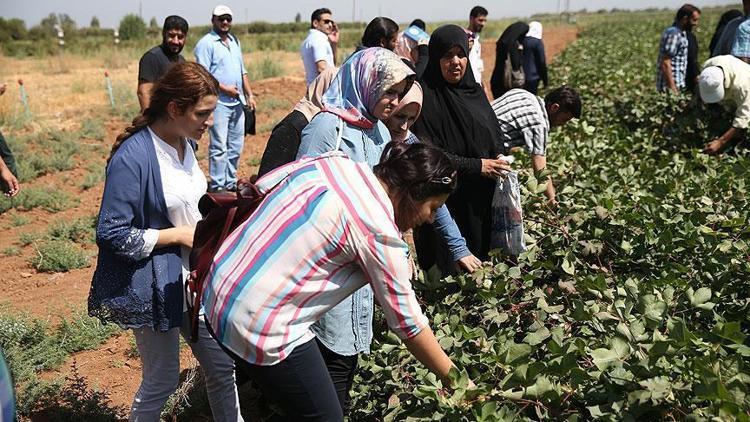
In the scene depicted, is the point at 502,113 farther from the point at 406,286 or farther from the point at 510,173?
the point at 406,286

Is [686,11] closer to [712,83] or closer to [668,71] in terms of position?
[668,71]

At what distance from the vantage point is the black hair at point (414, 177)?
191cm

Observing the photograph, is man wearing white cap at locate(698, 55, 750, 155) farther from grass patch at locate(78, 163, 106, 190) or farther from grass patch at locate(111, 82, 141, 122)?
grass patch at locate(111, 82, 141, 122)

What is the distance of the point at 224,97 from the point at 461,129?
3.31 m

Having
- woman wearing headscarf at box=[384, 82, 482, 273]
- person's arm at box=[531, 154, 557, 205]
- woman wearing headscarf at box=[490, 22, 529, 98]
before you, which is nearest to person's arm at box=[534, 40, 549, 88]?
woman wearing headscarf at box=[490, 22, 529, 98]

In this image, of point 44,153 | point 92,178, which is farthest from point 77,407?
point 44,153

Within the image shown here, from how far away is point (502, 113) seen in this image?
3816mm

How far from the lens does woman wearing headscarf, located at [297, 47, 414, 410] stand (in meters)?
2.49

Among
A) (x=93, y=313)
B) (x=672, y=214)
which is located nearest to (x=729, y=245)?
(x=672, y=214)

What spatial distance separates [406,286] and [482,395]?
44cm

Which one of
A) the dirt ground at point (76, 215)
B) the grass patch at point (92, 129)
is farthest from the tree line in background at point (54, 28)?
the grass patch at point (92, 129)

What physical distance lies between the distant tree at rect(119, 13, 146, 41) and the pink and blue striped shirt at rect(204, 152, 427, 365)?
1646 inches

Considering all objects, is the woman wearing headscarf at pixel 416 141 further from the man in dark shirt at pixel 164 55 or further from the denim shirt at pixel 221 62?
the denim shirt at pixel 221 62

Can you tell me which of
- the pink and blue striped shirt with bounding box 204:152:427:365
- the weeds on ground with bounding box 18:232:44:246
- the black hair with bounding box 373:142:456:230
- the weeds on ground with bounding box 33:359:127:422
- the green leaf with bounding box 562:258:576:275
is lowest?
the weeds on ground with bounding box 33:359:127:422
